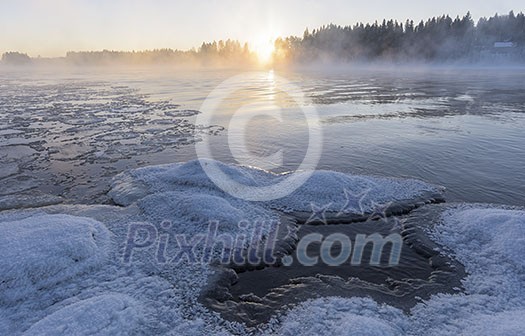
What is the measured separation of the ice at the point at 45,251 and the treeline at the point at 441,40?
124 metres

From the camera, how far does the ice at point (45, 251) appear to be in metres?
6.77

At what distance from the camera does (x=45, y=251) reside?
7.36 m

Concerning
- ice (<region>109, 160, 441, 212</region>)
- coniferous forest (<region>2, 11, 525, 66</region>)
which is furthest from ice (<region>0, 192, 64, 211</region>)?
coniferous forest (<region>2, 11, 525, 66</region>)

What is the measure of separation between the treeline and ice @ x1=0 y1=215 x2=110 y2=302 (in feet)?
405

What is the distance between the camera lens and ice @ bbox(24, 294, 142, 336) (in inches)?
216

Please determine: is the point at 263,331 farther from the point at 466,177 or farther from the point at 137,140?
the point at 137,140

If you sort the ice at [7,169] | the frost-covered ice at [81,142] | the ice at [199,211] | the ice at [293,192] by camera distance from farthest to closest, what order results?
the ice at [7,169]
the frost-covered ice at [81,142]
the ice at [293,192]
the ice at [199,211]

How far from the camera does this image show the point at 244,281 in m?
7.41

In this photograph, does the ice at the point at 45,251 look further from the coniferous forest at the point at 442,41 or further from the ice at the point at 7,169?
the coniferous forest at the point at 442,41

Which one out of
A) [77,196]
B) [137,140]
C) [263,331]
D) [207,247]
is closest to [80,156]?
[137,140]

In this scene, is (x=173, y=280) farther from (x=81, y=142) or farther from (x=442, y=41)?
(x=442, y=41)

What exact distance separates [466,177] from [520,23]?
13172 cm
